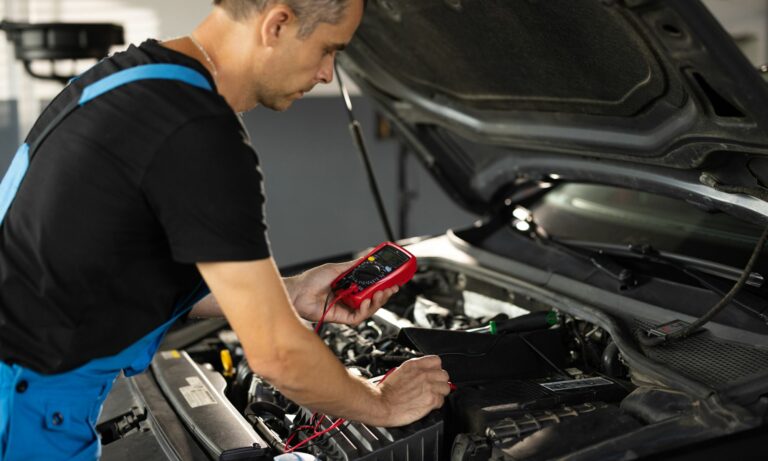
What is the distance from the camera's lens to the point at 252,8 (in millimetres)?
1302

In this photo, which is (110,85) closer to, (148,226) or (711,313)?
(148,226)

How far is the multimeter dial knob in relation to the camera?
1736 mm

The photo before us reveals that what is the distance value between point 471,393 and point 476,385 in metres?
0.06

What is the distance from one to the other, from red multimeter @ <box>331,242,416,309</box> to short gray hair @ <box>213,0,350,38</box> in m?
0.59

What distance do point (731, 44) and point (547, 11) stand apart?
44cm

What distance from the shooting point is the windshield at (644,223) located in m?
2.04

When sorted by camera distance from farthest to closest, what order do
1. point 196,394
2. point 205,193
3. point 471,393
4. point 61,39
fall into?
point 61,39, point 196,394, point 471,393, point 205,193

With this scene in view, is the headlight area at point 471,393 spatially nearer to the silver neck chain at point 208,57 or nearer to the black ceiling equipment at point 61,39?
the silver neck chain at point 208,57

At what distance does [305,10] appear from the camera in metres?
1.29

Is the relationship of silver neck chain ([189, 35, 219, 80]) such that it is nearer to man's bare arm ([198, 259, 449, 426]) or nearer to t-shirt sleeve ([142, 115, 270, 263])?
t-shirt sleeve ([142, 115, 270, 263])

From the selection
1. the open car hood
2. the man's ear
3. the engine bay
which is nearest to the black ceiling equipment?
the open car hood

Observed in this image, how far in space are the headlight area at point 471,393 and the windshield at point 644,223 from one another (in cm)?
33

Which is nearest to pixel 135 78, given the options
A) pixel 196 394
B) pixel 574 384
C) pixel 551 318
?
pixel 196 394

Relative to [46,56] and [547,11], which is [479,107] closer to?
[547,11]
